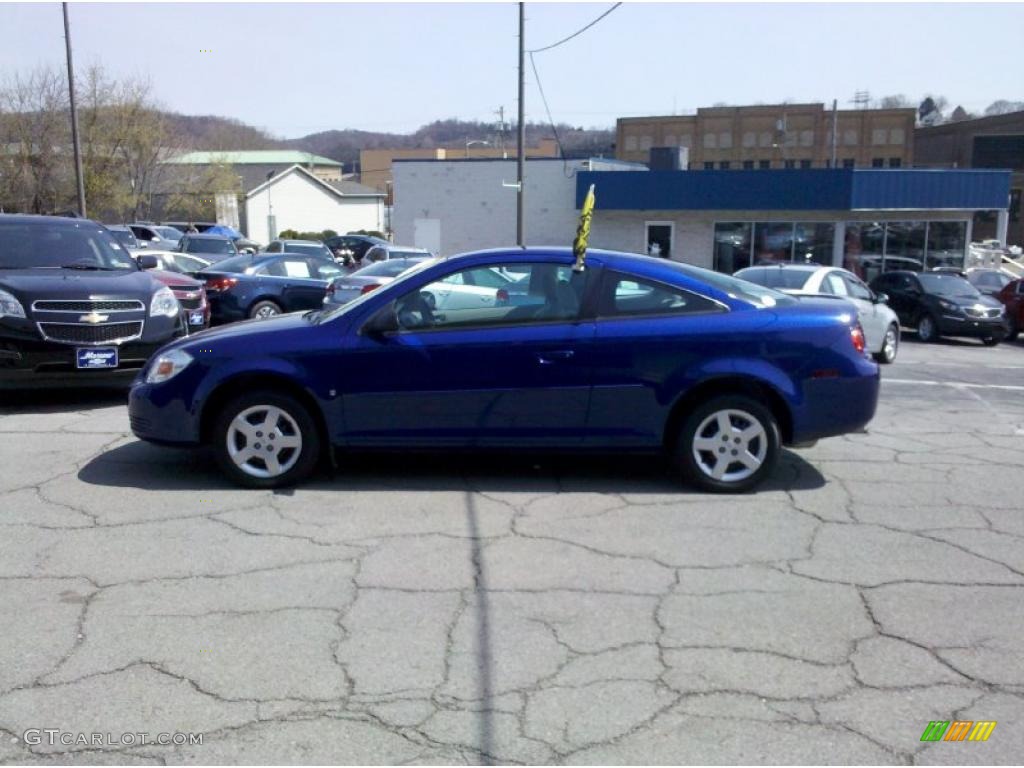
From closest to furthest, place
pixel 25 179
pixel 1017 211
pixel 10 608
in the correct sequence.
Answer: pixel 10 608, pixel 25 179, pixel 1017 211

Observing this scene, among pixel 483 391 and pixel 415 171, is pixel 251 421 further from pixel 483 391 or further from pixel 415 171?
pixel 415 171

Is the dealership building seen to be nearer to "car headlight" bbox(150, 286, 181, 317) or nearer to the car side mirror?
"car headlight" bbox(150, 286, 181, 317)

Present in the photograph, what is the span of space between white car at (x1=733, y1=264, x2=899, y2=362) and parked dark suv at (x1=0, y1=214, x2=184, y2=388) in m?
8.45

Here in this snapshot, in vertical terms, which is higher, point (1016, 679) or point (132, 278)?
point (132, 278)

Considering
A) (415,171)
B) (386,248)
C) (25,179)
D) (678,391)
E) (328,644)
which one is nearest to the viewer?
(328,644)

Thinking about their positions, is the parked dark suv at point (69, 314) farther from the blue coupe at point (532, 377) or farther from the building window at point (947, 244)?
the building window at point (947, 244)

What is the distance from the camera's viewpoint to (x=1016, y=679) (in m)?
4.09

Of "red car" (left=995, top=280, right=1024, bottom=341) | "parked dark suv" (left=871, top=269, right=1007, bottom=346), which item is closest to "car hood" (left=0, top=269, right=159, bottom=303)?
"parked dark suv" (left=871, top=269, right=1007, bottom=346)

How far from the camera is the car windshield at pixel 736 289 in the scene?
680 cm

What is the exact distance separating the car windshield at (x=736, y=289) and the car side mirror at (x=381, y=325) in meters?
1.95

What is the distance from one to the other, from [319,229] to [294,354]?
231ft

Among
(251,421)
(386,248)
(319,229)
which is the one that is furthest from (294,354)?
Answer: (319,229)

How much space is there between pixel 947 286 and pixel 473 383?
17076 mm

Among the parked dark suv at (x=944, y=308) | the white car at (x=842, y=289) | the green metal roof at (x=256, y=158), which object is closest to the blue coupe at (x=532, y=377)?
the white car at (x=842, y=289)
